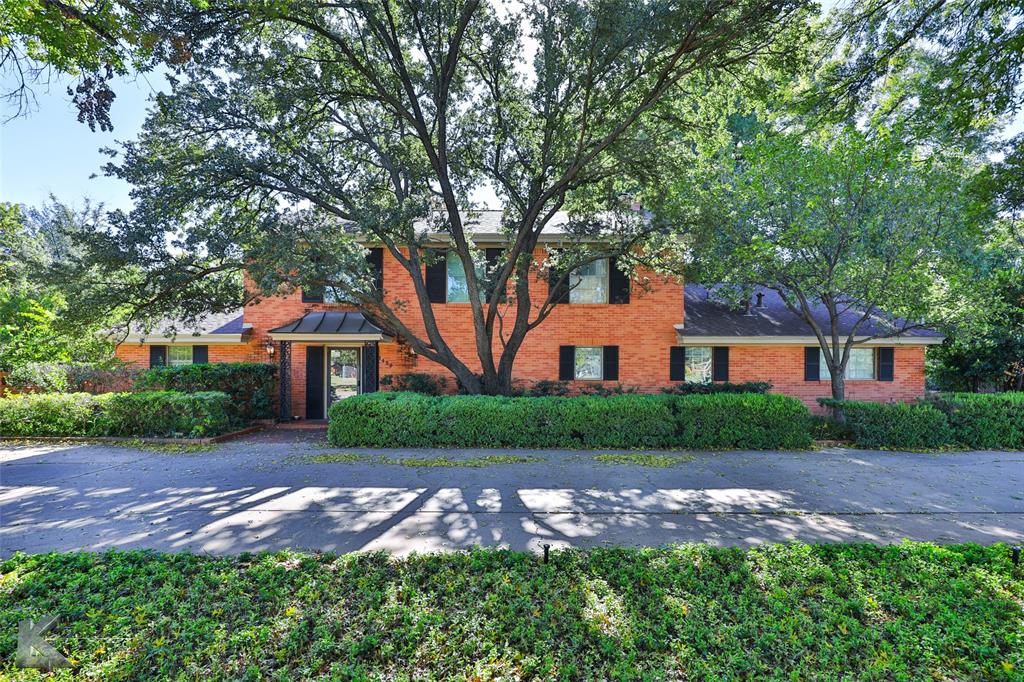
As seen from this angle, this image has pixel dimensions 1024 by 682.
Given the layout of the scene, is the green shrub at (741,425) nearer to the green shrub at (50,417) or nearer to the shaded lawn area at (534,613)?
the shaded lawn area at (534,613)

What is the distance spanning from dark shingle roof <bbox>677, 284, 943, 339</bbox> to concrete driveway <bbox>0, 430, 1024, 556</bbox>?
5.32m

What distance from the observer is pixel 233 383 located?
12.6 meters

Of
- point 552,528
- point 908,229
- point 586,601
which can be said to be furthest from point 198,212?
point 908,229

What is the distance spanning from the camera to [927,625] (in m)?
3.33

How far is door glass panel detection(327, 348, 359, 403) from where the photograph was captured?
14164 mm

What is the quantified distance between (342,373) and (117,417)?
17.3ft

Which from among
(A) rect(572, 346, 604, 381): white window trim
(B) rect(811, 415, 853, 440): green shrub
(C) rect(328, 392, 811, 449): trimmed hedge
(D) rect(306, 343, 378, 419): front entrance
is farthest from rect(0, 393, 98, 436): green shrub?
(B) rect(811, 415, 853, 440): green shrub

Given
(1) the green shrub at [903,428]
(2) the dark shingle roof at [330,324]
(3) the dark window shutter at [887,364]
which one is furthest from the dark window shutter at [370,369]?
(3) the dark window shutter at [887,364]

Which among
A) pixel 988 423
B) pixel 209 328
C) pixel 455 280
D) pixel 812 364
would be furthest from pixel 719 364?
pixel 209 328

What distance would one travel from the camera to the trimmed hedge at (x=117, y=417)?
416 inches

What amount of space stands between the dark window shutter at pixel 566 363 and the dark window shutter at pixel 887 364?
9.43 m

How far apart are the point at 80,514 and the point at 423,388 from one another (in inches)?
324

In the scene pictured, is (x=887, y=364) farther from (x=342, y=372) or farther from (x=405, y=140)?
(x=342, y=372)

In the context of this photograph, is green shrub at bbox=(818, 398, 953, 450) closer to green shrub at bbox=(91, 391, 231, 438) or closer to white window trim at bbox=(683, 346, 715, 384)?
white window trim at bbox=(683, 346, 715, 384)
